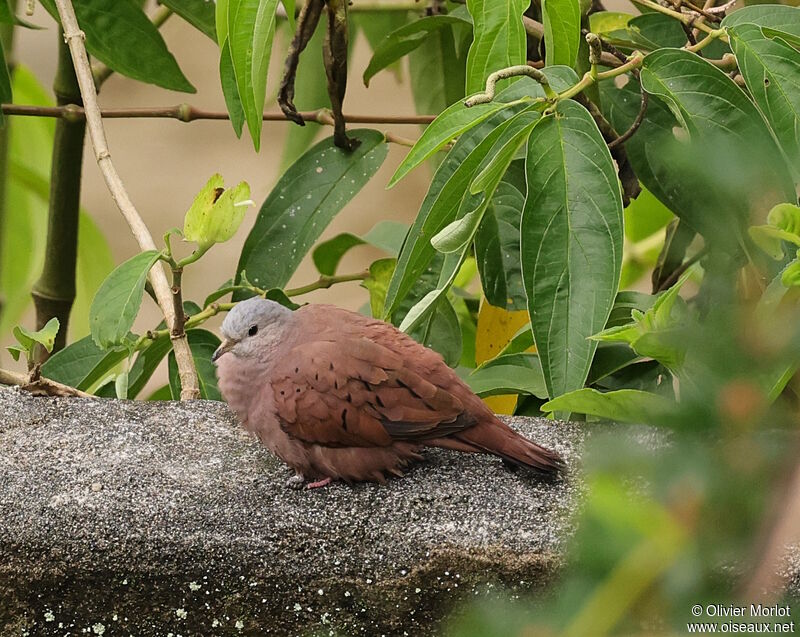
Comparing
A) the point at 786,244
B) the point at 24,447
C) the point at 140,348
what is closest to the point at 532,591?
the point at 786,244

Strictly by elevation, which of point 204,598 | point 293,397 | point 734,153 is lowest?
point 204,598

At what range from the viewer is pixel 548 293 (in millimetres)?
973

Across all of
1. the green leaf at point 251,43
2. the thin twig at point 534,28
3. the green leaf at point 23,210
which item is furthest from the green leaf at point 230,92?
the green leaf at point 23,210

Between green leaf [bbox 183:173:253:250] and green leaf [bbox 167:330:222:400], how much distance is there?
26 cm

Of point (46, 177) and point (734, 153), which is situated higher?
point (734, 153)

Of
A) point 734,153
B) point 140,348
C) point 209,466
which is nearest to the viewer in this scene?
point 734,153

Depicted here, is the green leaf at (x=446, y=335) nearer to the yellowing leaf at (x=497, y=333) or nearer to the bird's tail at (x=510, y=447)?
the yellowing leaf at (x=497, y=333)

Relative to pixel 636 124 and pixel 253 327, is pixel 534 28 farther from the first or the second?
pixel 253 327

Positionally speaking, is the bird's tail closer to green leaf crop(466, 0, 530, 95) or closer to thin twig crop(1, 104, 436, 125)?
green leaf crop(466, 0, 530, 95)

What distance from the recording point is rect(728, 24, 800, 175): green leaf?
956 mm

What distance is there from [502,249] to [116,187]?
1.66ft

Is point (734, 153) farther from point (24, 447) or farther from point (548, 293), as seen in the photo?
point (24, 447)

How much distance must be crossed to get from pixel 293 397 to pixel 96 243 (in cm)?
105

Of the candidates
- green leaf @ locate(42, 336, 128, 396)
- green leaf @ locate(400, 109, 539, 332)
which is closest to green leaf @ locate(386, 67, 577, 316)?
green leaf @ locate(400, 109, 539, 332)
